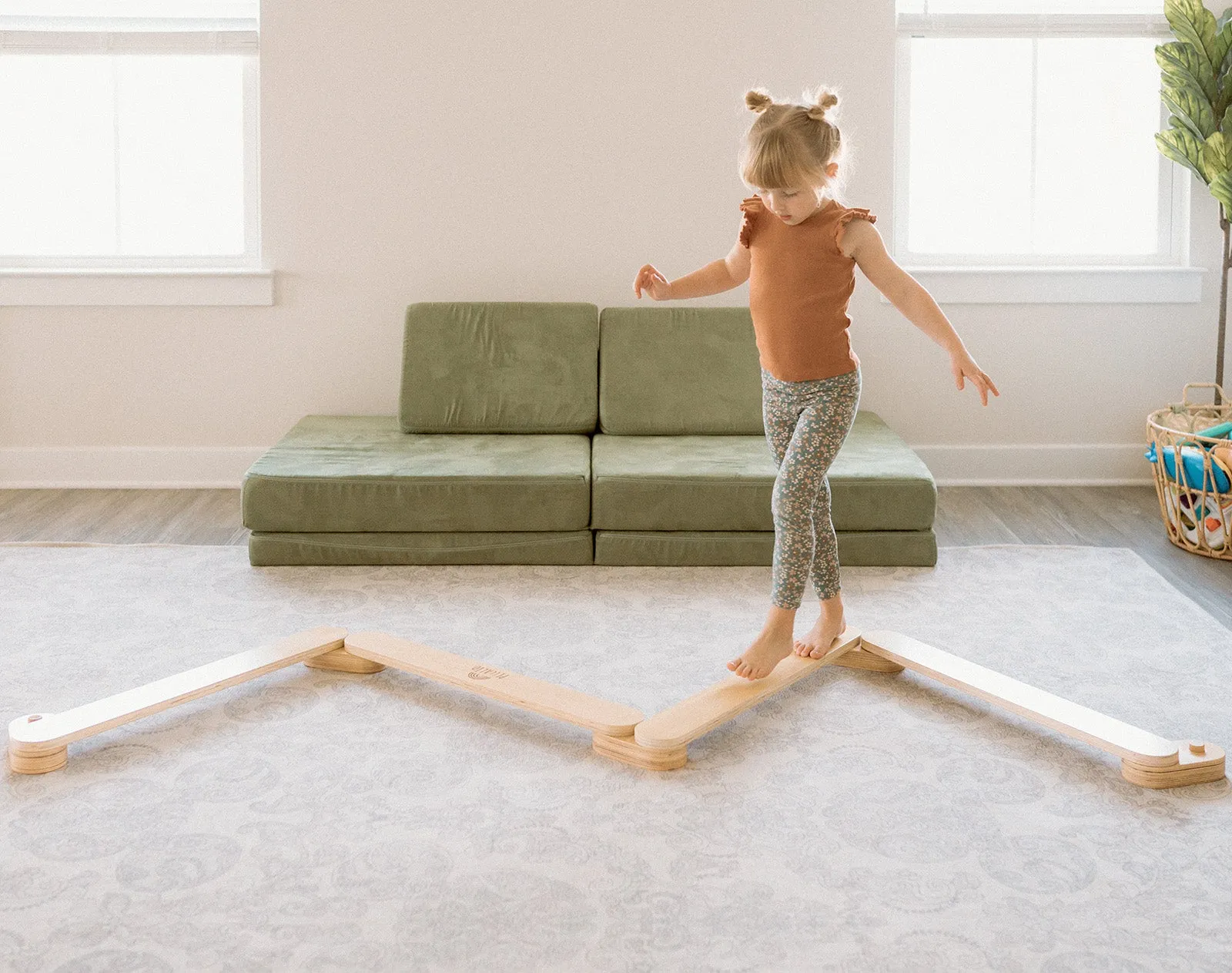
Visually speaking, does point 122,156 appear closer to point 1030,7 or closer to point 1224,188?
point 1030,7

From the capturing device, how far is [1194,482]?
3682 millimetres

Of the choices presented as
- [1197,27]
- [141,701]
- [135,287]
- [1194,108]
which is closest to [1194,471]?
[1194,108]

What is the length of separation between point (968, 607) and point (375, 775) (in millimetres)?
1631

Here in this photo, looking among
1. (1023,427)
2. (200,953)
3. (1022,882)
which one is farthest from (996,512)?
(200,953)

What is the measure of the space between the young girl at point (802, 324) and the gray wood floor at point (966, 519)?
4.65ft

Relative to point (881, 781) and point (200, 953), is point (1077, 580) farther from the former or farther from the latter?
point (200, 953)

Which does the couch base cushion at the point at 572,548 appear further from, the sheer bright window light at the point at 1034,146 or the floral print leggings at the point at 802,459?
the sheer bright window light at the point at 1034,146

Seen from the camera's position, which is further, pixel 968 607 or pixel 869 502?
pixel 869 502

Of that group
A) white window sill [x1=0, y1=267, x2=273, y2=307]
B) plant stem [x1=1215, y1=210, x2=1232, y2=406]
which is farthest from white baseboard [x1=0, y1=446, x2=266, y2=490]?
plant stem [x1=1215, y1=210, x2=1232, y2=406]

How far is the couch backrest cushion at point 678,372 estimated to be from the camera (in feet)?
13.4

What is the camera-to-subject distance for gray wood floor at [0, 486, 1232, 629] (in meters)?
3.77

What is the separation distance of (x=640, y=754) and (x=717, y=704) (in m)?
0.21

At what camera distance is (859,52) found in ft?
14.1

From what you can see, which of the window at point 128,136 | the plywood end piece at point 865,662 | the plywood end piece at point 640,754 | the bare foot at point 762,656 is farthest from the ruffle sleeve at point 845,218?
the window at point 128,136
